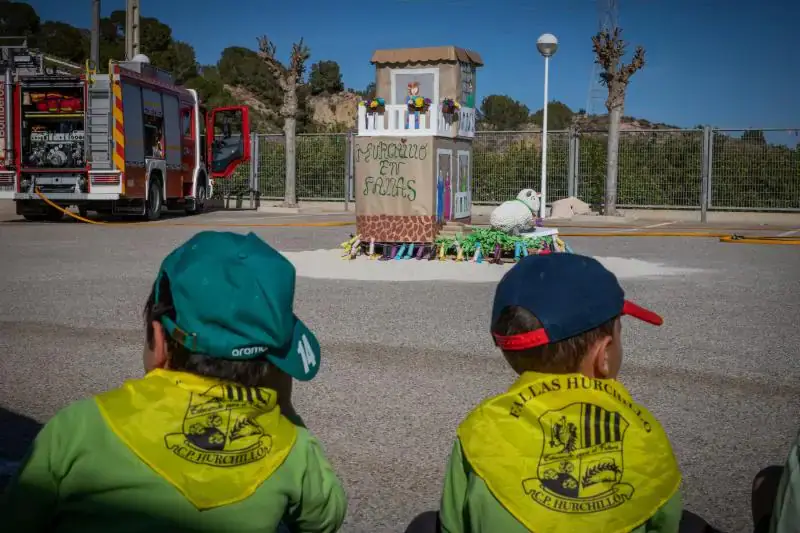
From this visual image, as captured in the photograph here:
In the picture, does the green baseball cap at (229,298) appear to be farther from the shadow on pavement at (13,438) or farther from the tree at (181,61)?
the tree at (181,61)

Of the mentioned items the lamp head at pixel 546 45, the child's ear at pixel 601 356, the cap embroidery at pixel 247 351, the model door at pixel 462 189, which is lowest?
the child's ear at pixel 601 356

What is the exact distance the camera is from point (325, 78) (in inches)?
3632

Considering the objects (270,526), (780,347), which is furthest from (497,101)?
(270,526)

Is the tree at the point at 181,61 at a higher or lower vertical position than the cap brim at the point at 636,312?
higher

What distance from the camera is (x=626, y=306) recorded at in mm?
2537

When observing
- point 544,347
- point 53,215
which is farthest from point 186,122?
point 544,347

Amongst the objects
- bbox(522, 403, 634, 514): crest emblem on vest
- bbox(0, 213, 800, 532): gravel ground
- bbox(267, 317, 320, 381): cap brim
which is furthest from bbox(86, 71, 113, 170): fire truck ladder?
bbox(522, 403, 634, 514): crest emblem on vest

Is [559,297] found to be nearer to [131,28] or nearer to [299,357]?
[299,357]

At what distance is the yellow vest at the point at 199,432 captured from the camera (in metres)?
2.11

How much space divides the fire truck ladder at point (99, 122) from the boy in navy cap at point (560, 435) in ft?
63.1

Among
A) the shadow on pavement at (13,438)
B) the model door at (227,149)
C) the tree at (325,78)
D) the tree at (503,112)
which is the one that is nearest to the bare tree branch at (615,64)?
the model door at (227,149)

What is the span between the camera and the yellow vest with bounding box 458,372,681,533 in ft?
7.37

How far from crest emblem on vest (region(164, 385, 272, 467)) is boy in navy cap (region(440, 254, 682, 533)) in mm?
514

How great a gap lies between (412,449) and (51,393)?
2.29 meters
